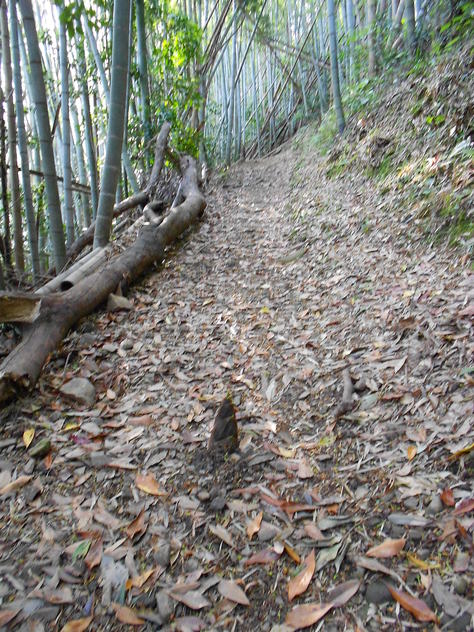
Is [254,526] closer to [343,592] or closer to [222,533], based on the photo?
[222,533]

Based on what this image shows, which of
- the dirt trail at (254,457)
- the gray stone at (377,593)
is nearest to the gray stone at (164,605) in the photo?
the dirt trail at (254,457)

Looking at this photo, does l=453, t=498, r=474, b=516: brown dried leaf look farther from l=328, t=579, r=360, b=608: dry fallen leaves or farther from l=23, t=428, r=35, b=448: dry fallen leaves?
l=23, t=428, r=35, b=448: dry fallen leaves

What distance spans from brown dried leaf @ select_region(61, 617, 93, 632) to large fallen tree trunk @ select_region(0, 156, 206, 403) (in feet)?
3.92

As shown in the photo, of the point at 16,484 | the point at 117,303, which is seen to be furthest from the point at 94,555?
the point at 117,303

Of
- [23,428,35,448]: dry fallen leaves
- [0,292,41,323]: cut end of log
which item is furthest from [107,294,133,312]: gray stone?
[23,428,35,448]: dry fallen leaves

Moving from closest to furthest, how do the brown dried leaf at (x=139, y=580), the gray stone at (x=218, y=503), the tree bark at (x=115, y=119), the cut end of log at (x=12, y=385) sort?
the brown dried leaf at (x=139, y=580) < the gray stone at (x=218, y=503) < the cut end of log at (x=12, y=385) < the tree bark at (x=115, y=119)

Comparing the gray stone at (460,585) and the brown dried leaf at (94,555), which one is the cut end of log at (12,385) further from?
the gray stone at (460,585)

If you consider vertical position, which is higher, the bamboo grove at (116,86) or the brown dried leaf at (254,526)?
the bamboo grove at (116,86)

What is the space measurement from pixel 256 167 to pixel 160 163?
17.0 ft

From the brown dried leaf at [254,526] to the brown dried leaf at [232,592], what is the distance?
191 millimetres

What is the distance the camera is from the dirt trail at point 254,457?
4.65ft

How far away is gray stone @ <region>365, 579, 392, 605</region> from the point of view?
133 centimetres

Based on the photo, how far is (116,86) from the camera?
136 inches

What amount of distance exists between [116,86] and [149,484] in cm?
300
